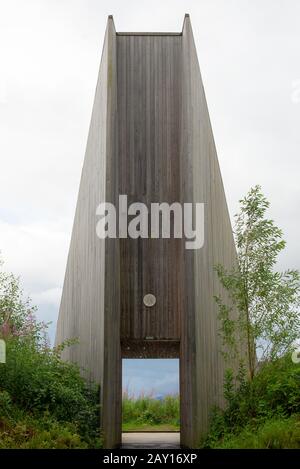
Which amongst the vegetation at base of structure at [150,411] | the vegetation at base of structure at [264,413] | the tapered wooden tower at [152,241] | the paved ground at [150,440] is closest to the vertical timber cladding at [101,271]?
the tapered wooden tower at [152,241]

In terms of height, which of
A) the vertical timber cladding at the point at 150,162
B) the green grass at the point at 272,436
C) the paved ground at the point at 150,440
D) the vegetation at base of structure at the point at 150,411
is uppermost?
the vertical timber cladding at the point at 150,162

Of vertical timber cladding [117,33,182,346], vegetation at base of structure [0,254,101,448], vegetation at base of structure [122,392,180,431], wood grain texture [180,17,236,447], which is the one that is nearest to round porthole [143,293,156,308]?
vertical timber cladding [117,33,182,346]

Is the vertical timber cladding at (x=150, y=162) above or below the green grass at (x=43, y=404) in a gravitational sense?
above

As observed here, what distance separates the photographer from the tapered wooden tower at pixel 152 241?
10.6m

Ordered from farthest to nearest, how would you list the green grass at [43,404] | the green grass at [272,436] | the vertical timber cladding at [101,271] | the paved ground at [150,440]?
1. the paved ground at [150,440]
2. the vertical timber cladding at [101,271]
3. the green grass at [43,404]
4. the green grass at [272,436]

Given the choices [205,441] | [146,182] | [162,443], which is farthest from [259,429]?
[146,182]

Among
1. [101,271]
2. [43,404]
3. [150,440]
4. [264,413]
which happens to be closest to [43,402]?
[43,404]

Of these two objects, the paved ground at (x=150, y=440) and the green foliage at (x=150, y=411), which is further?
the green foliage at (x=150, y=411)

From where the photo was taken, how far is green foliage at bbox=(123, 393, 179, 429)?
1638 cm

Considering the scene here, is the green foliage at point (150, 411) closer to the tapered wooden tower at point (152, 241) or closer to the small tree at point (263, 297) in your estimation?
the tapered wooden tower at point (152, 241)

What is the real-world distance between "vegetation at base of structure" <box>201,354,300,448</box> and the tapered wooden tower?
55 cm

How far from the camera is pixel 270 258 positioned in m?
10.4

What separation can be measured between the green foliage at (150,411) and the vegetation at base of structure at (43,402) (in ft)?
19.3

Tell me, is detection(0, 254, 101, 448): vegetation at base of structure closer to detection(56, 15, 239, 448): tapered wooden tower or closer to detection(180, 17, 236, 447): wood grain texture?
detection(56, 15, 239, 448): tapered wooden tower
